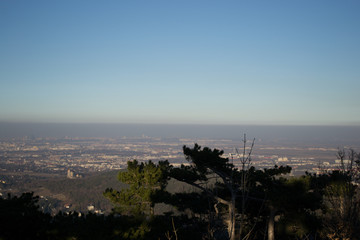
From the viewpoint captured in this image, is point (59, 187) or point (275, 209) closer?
point (275, 209)

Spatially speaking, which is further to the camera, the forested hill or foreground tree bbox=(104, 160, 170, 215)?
the forested hill

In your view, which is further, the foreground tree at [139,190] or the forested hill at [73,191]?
the forested hill at [73,191]

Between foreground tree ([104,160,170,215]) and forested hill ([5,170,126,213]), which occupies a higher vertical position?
foreground tree ([104,160,170,215])

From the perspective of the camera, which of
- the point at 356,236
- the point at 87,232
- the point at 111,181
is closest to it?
the point at 356,236

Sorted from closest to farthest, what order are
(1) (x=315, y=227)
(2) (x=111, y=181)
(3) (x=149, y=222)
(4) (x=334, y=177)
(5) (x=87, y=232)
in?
1. (5) (x=87, y=232)
2. (3) (x=149, y=222)
3. (1) (x=315, y=227)
4. (4) (x=334, y=177)
5. (2) (x=111, y=181)

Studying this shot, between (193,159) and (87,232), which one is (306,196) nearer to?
(193,159)

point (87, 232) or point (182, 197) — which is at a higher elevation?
point (87, 232)

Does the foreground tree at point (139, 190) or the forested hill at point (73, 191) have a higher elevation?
the foreground tree at point (139, 190)

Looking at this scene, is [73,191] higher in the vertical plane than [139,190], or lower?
lower

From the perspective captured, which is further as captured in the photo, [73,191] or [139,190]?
[73,191]

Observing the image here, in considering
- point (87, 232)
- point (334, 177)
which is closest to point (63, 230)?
point (87, 232)

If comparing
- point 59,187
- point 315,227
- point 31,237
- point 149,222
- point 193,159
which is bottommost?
point 59,187
